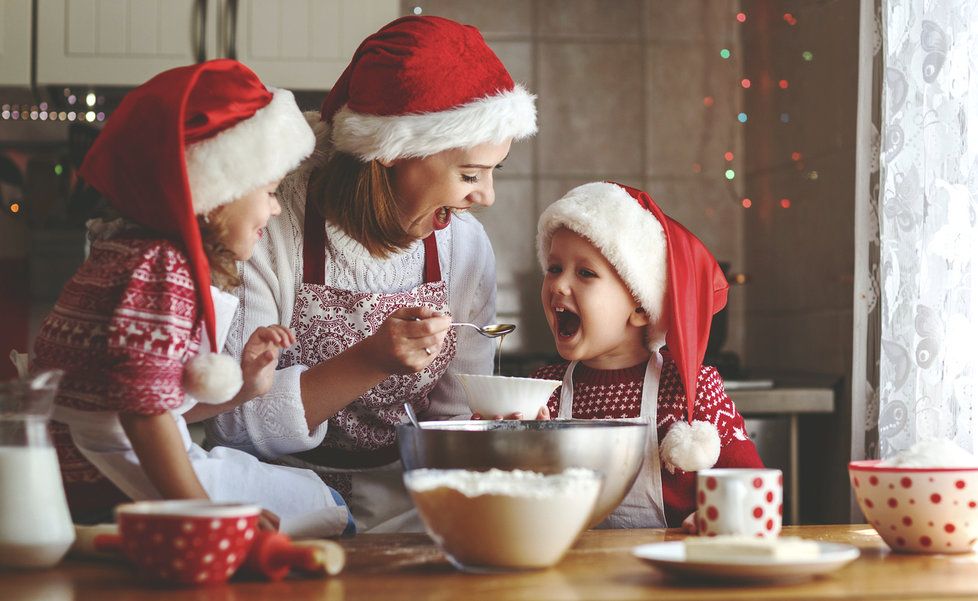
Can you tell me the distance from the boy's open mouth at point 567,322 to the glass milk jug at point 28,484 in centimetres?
90

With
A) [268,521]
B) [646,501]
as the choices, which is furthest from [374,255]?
[268,521]

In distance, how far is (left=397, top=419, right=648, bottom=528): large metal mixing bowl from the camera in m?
1.05

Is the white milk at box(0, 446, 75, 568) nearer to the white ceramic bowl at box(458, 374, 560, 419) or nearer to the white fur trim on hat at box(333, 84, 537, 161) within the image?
the white ceramic bowl at box(458, 374, 560, 419)

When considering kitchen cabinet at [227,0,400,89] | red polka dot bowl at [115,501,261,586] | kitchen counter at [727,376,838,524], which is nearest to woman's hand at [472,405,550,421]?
red polka dot bowl at [115,501,261,586]

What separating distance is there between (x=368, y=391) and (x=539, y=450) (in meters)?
0.67

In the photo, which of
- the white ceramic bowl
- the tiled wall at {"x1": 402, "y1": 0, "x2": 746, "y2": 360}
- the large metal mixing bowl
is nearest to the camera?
the large metal mixing bowl

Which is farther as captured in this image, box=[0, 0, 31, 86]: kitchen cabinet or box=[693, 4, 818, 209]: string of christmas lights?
box=[693, 4, 818, 209]: string of christmas lights

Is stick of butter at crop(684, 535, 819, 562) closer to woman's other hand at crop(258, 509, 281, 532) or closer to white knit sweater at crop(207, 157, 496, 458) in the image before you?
woman's other hand at crop(258, 509, 281, 532)

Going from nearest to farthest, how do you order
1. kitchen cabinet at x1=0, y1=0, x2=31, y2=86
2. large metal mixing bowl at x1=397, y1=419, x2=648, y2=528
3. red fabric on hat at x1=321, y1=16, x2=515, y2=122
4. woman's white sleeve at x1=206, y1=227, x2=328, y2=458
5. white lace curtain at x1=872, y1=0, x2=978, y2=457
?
large metal mixing bowl at x1=397, y1=419, x2=648, y2=528 → woman's white sleeve at x1=206, y1=227, x2=328, y2=458 → red fabric on hat at x1=321, y1=16, x2=515, y2=122 → white lace curtain at x1=872, y1=0, x2=978, y2=457 → kitchen cabinet at x1=0, y1=0, x2=31, y2=86

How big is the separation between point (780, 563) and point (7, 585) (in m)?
0.65

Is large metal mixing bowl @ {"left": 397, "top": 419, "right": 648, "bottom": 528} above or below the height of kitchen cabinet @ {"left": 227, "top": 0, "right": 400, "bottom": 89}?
below

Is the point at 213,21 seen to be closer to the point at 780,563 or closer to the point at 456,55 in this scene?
the point at 456,55

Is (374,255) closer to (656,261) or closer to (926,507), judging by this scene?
(656,261)

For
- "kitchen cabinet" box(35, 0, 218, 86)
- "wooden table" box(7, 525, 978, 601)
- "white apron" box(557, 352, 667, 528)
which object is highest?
"kitchen cabinet" box(35, 0, 218, 86)
